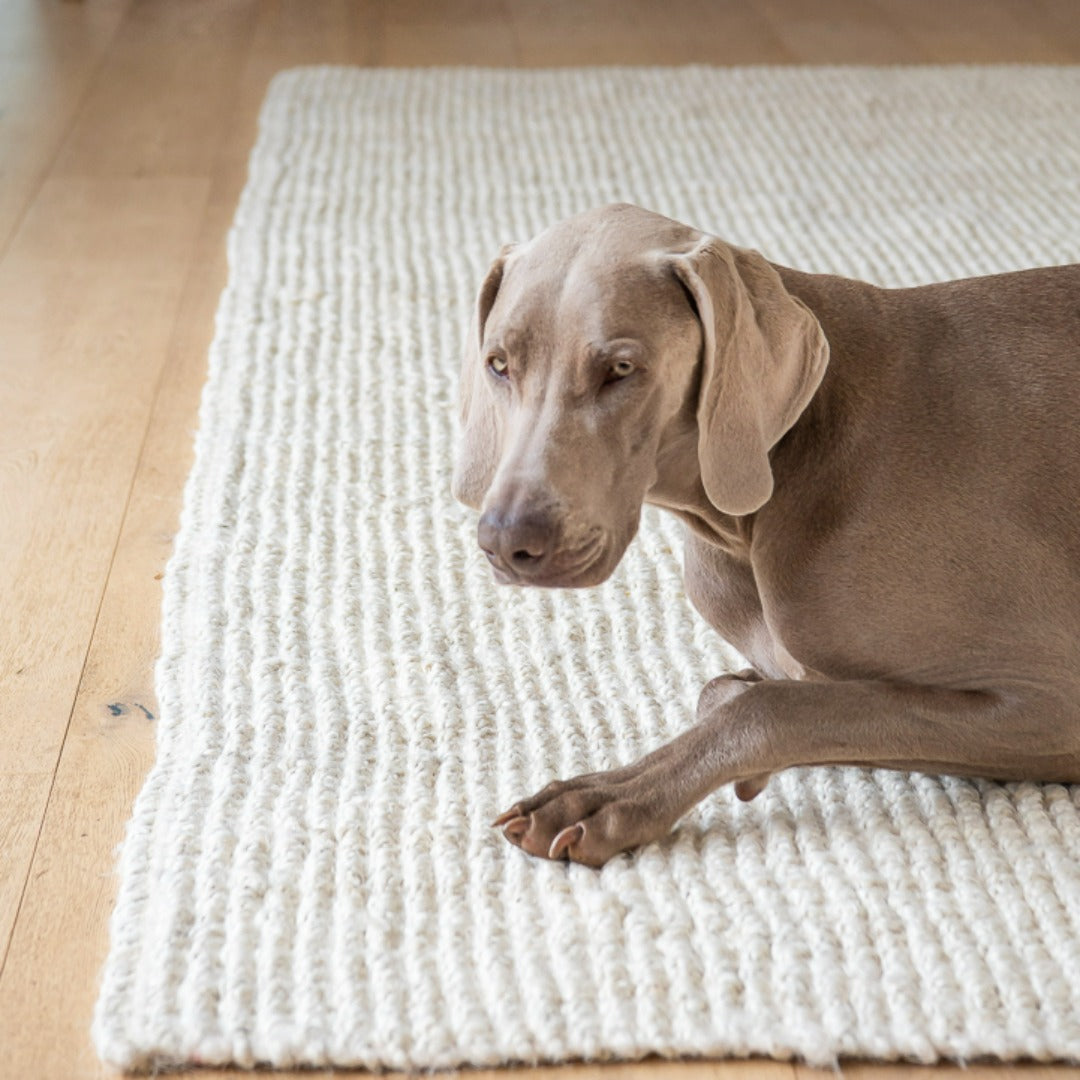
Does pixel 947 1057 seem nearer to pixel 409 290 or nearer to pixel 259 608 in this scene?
pixel 259 608

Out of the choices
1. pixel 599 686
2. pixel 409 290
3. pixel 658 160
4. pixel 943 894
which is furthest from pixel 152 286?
pixel 943 894

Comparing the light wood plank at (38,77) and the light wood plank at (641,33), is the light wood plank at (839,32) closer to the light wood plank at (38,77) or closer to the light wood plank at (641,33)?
the light wood plank at (641,33)

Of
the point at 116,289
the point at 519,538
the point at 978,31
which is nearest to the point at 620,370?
the point at 519,538

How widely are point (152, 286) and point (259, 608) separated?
1.27 metres

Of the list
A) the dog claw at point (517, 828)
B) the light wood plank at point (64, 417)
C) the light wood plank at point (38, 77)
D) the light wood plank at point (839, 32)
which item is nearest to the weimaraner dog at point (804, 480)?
the dog claw at point (517, 828)

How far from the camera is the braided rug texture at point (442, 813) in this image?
129cm

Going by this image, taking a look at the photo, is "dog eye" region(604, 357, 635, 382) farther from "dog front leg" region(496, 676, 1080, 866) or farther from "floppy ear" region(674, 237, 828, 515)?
"dog front leg" region(496, 676, 1080, 866)

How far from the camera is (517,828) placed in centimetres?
149

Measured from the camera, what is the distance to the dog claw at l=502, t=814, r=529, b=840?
4.88 feet

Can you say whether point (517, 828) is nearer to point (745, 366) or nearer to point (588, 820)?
point (588, 820)

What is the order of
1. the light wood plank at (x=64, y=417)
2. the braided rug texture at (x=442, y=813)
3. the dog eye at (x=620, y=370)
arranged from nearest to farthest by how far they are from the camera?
the braided rug texture at (x=442, y=813), the dog eye at (x=620, y=370), the light wood plank at (x=64, y=417)

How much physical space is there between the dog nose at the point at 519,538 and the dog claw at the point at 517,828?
26 cm

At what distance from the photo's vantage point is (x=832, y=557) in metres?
1.50

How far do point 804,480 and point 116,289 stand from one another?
186 centimetres
